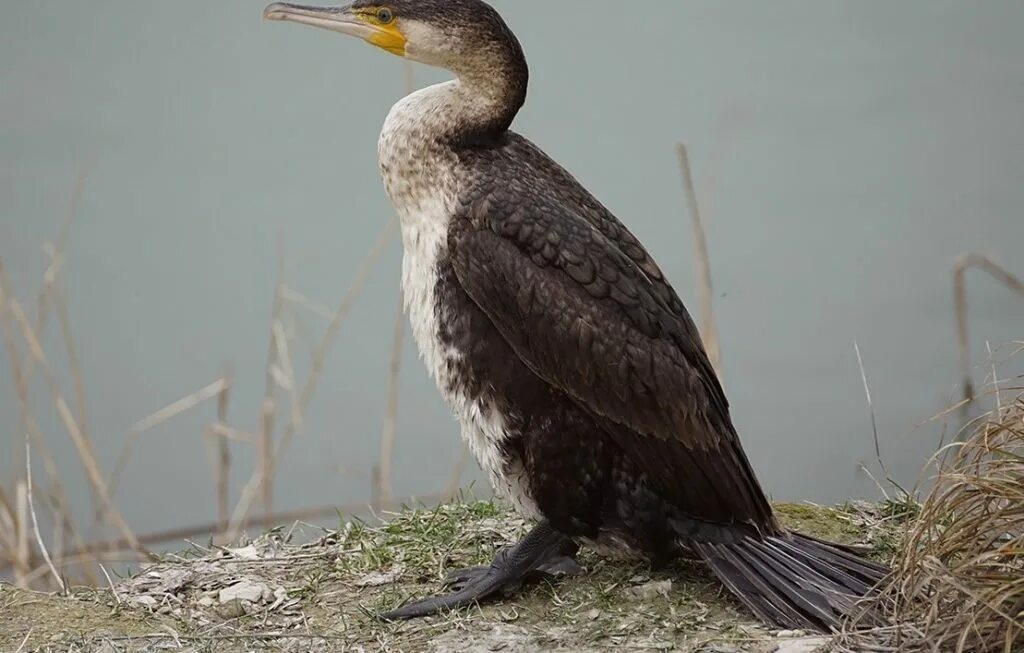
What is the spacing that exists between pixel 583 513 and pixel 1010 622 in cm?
127

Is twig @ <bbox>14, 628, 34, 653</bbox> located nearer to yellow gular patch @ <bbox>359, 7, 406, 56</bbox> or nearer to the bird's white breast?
the bird's white breast

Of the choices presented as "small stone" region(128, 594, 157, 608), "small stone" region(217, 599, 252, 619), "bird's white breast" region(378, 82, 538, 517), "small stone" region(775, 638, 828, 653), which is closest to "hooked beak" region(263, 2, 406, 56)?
"bird's white breast" region(378, 82, 538, 517)

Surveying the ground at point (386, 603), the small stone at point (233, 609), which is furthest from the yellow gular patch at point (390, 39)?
the small stone at point (233, 609)

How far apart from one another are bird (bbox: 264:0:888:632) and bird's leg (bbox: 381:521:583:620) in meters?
0.01

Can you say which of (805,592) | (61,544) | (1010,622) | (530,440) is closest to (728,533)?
(805,592)

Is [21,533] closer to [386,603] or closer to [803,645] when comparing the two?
[386,603]

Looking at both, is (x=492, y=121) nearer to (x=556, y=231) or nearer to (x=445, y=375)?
(x=556, y=231)

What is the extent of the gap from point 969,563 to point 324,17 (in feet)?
8.20

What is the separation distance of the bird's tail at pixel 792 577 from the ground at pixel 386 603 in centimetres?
9

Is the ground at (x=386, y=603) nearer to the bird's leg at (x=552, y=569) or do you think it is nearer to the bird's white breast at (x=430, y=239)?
the bird's leg at (x=552, y=569)

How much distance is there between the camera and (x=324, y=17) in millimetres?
4641

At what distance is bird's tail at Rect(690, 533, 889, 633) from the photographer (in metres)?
4.29

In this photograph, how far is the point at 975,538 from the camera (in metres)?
4.09

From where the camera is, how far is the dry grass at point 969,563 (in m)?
3.85
